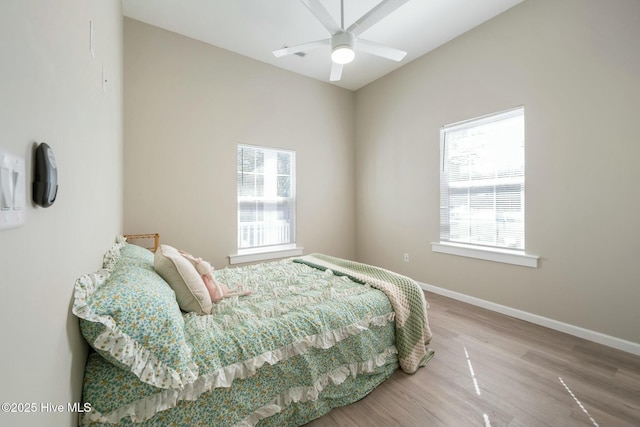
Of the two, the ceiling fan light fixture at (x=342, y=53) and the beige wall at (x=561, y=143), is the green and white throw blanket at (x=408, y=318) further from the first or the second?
the ceiling fan light fixture at (x=342, y=53)

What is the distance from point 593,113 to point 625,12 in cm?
77

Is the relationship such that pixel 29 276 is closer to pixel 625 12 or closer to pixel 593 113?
pixel 593 113

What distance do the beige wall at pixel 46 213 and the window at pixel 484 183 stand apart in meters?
3.45

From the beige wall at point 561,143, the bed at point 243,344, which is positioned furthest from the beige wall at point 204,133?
the beige wall at point 561,143

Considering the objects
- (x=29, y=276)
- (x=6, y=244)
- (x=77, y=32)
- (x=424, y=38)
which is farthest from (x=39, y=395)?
(x=424, y=38)

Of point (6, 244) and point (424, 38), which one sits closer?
point (6, 244)

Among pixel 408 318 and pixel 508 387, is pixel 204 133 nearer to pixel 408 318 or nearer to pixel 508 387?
pixel 408 318

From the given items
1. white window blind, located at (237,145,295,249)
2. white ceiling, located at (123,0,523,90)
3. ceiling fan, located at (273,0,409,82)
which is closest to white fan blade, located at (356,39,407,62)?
ceiling fan, located at (273,0,409,82)

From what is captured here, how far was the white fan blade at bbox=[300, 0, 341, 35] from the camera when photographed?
180 centimetres

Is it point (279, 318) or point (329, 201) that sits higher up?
point (329, 201)

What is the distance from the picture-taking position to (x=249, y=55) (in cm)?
353

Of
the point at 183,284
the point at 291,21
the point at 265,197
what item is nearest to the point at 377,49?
the point at 291,21

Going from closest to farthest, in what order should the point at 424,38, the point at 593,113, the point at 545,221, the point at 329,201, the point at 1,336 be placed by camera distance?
1. the point at 1,336
2. the point at 593,113
3. the point at 545,221
4. the point at 424,38
5. the point at 329,201

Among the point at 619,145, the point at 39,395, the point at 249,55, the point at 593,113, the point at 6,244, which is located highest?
the point at 249,55
